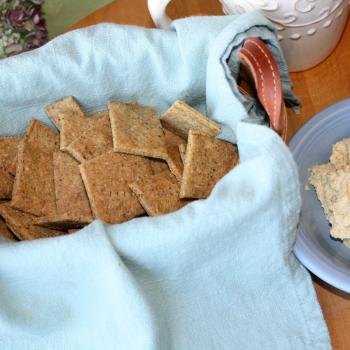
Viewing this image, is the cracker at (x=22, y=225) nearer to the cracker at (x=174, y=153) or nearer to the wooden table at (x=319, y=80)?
the cracker at (x=174, y=153)

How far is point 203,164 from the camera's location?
0.81 metres

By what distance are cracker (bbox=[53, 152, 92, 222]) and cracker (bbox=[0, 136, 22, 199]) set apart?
63mm

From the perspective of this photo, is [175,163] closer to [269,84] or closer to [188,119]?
[188,119]

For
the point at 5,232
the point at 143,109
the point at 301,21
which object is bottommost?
the point at 5,232

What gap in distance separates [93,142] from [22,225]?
15 cm

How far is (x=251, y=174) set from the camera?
0.70m

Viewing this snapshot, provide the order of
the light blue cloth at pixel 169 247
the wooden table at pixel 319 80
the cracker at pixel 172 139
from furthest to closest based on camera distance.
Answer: the cracker at pixel 172 139 → the wooden table at pixel 319 80 → the light blue cloth at pixel 169 247

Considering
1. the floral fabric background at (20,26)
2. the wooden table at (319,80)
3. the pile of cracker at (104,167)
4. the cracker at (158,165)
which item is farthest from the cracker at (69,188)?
the floral fabric background at (20,26)

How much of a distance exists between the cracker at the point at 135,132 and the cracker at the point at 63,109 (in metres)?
0.05

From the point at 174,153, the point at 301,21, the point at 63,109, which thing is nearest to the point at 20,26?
the point at 63,109

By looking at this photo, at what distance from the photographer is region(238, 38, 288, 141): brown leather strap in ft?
2.43

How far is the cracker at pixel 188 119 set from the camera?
2.73 feet

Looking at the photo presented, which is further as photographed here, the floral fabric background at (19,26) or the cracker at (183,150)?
the floral fabric background at (19,26)

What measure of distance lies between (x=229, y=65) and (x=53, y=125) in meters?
0.28
